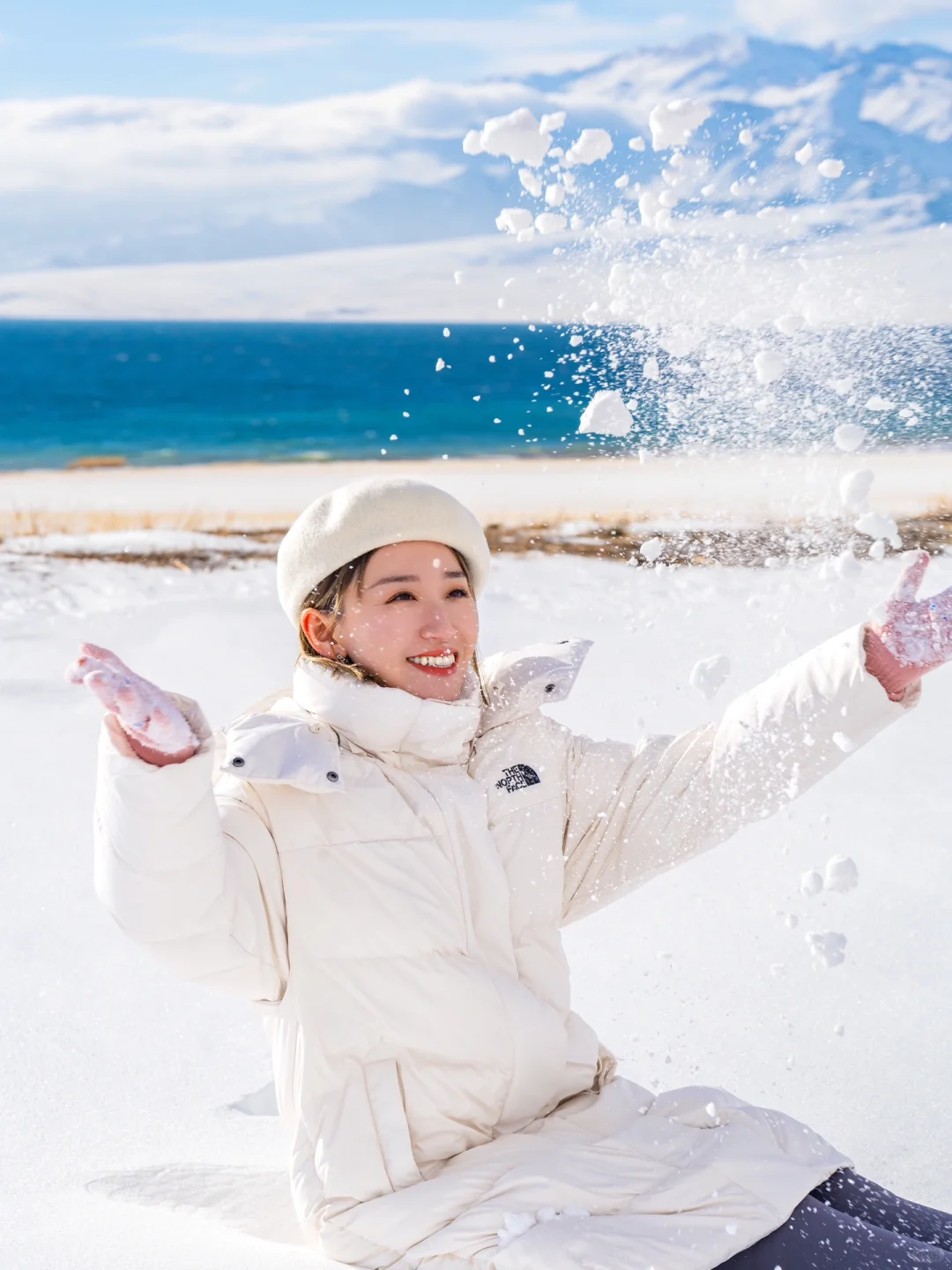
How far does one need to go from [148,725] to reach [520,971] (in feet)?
1.77

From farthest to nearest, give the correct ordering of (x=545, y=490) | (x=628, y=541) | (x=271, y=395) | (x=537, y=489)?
(x=271, y=395) → (x=537, y=489) → (x=545, y=490) → (x=628, y=541)

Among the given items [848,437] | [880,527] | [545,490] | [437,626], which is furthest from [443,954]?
[545,490]

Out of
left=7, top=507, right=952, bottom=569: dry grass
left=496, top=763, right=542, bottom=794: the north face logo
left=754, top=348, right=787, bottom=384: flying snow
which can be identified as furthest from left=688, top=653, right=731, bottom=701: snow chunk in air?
left=7, top=507, right=952, bottom=569: dry grass

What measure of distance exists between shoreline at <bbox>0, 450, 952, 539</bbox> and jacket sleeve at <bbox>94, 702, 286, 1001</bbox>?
68 centimetres

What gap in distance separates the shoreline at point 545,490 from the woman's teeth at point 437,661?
377 mm

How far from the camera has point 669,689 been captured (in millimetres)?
3920

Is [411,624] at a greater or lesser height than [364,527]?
lesser

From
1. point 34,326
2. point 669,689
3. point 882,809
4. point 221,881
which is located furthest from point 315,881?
point 34,326

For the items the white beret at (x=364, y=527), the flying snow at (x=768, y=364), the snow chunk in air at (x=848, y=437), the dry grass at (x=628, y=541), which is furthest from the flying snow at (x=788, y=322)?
the dry grass at (x=628, y=541)

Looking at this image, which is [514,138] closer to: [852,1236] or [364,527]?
[364,527]

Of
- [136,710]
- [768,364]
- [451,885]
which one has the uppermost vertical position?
[768,364]

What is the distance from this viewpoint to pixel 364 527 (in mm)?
1626

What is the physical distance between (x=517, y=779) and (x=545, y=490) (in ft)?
25.1

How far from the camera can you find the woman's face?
1.62 m
